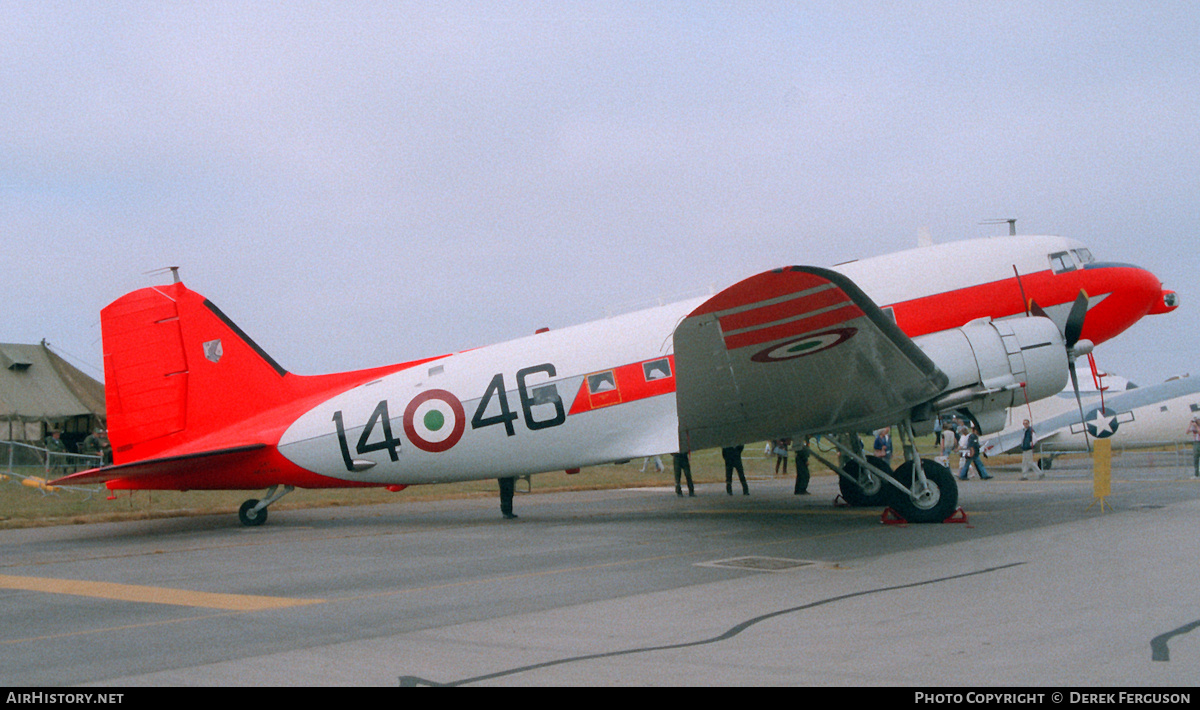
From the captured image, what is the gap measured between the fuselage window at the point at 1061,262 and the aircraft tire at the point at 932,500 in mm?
3842

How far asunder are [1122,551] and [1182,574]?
1.56 m

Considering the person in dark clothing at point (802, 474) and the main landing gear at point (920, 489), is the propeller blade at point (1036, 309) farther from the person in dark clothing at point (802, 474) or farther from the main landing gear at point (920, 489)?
the person in dark clothing at point (802, 474)

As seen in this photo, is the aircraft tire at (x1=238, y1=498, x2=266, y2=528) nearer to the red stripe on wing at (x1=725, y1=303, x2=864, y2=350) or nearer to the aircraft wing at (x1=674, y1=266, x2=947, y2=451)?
the aircraft wing at (x1=674, y1=266, x2=947, y2=451)

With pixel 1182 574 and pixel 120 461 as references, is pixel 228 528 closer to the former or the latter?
pixel 120 461

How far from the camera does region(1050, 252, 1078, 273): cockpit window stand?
13.7 metres

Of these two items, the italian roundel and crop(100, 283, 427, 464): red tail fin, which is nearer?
the italian roundel

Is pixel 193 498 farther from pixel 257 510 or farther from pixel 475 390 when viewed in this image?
pixel 475 390

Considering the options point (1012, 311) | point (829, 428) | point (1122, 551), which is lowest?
point (1122, 551)

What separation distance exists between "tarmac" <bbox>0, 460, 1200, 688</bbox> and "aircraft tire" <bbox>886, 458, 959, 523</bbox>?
28cm

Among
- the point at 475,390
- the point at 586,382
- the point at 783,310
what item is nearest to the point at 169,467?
A: the point at 475,390

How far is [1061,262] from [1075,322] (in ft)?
3.44

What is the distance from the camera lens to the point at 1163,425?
27.9 metres

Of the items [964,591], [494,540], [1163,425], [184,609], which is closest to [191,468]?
[494,540]

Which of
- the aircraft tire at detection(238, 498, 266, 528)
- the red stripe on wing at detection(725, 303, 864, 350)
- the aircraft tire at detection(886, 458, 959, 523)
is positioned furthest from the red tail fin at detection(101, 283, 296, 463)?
the aircraft tire at detection(886, 458, 959, 523)
